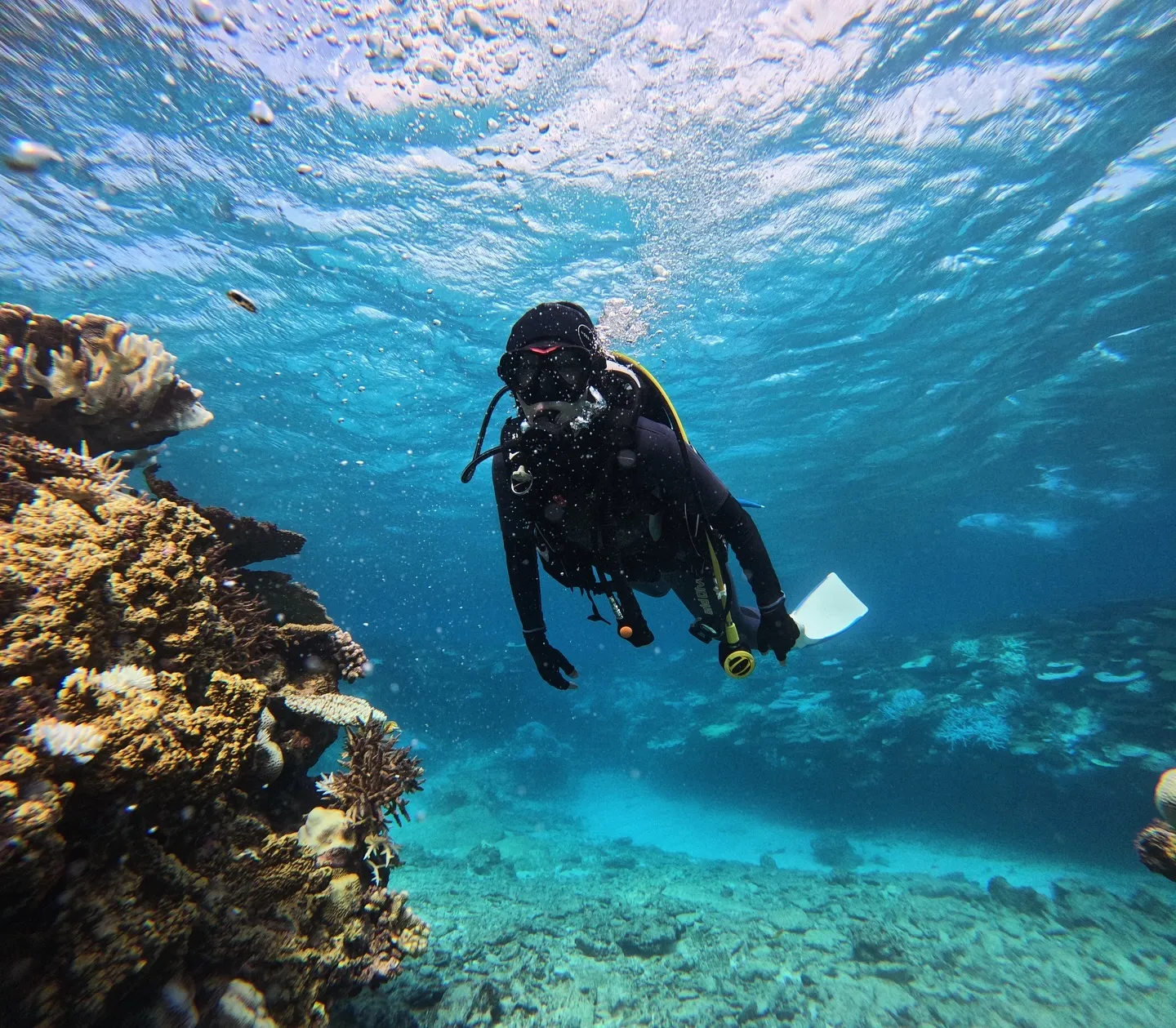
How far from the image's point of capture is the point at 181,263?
14.1 m

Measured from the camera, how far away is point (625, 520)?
4.18 metres

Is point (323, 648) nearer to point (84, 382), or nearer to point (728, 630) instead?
point (84, 382)

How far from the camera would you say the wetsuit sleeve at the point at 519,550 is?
4336 millimetres

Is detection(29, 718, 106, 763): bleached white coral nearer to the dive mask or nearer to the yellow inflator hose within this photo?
the dive mask

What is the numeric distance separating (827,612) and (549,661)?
12.8ft

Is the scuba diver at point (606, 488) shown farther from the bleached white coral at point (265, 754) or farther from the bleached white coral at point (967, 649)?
the bleached white coral at point (967, 649)

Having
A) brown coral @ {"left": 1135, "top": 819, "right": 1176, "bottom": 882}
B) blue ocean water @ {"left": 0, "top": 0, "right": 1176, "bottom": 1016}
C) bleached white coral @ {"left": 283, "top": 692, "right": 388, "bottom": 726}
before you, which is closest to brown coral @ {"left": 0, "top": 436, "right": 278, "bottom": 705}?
bleached white coral @ {"left": 283, "top": 692, "right": 388, "bottom": 726}

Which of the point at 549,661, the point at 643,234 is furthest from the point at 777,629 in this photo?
the point at 643,234

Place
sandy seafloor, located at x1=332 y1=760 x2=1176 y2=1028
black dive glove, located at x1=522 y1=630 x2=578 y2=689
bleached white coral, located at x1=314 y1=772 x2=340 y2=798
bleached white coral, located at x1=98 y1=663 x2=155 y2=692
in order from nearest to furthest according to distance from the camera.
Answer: bleached white coral, located at x1=98 y1=663 x2=155 y2=692, bleached white coral, located at x1=314 y1=772 x2=340 y2=798, black dive glove, located at x1=522 y1=630 x2=578 y2=689, sandy seafloor, located at x1=332 y1=760 x2=1176 y2=1028

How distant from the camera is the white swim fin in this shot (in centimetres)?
613

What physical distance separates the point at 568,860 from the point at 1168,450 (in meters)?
36.3

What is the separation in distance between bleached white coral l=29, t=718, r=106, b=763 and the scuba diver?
2500 millimetres

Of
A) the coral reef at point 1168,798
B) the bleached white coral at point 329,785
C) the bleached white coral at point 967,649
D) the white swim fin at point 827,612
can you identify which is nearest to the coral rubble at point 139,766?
the bleached white coral at point 329,785

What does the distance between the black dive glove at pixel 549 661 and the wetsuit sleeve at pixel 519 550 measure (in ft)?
0.26
